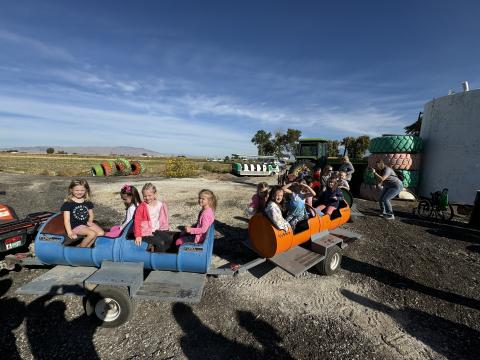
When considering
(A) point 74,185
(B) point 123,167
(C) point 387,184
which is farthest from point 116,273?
(B) point 123,167

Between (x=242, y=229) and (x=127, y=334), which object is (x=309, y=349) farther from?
Result: (x=242, y=229)

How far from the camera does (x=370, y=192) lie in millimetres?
10531

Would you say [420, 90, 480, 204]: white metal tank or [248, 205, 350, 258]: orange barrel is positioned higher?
[420, 90, 480, 204]: white metal tank

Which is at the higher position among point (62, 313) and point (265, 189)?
point (265, 189)

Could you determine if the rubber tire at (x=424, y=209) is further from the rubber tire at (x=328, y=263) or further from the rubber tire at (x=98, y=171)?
the rubber tire at (x=98, y=171)

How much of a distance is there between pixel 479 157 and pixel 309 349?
1074 cm

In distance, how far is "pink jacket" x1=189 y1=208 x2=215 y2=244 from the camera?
3.80m

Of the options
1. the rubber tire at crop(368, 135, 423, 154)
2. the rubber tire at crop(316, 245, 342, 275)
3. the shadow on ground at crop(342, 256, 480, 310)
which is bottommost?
the shadow on ground at crop(342, 256, 480, 310)

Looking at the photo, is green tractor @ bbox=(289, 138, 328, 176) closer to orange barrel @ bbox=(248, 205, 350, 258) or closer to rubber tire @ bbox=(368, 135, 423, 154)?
rubber tire @ bbox=(368, 135, 423, 154)

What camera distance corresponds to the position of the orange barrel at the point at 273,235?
12.9ft

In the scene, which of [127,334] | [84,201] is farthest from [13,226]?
[127,334]

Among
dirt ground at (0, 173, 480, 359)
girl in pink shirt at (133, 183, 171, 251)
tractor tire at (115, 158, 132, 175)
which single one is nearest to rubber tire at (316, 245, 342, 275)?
dirt ground at (0, 173, 480, 359)

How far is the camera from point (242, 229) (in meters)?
6.86

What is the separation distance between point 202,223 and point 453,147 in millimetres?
11388
